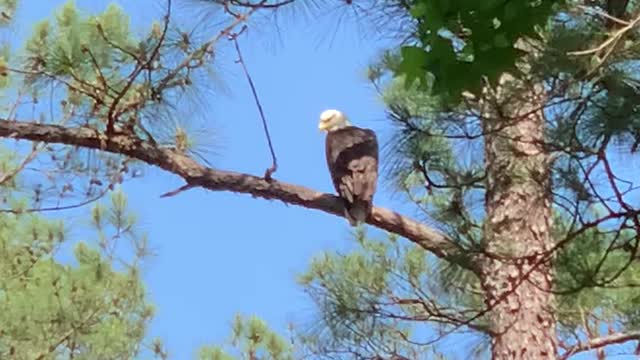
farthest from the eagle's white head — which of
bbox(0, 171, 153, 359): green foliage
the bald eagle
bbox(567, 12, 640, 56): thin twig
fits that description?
bbox(567, 12, 640, 56): thin twig

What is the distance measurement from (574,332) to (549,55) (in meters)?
1.67

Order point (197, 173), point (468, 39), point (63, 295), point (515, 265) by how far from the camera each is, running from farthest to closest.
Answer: point (63, 295) < point (197, 173) < point (515, 265) < point (468, 39)

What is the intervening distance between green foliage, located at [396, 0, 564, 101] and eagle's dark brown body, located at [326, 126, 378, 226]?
69.7 inches

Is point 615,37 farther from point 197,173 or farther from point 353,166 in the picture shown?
point 353,166

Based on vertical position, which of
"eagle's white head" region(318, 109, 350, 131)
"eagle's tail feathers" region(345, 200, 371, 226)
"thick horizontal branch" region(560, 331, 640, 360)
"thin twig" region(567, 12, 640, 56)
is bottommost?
"thin twig" region(567, 12, 640, 56)

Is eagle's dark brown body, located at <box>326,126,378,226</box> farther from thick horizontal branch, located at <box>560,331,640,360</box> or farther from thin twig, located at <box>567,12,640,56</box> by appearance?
thin twig, located at <box>567,12,640,56</box>

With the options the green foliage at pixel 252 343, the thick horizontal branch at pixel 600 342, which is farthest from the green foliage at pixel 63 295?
the thick horizontal branch at pixel 600 342

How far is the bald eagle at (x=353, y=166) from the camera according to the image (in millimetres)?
3109

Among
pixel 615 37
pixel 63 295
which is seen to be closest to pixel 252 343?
pixel 63 295

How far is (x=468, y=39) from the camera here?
128cm

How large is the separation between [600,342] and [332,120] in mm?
1452

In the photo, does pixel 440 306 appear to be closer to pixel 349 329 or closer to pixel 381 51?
pixel 349 329

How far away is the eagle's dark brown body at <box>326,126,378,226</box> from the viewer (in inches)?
122

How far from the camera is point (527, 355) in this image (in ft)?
9.82
